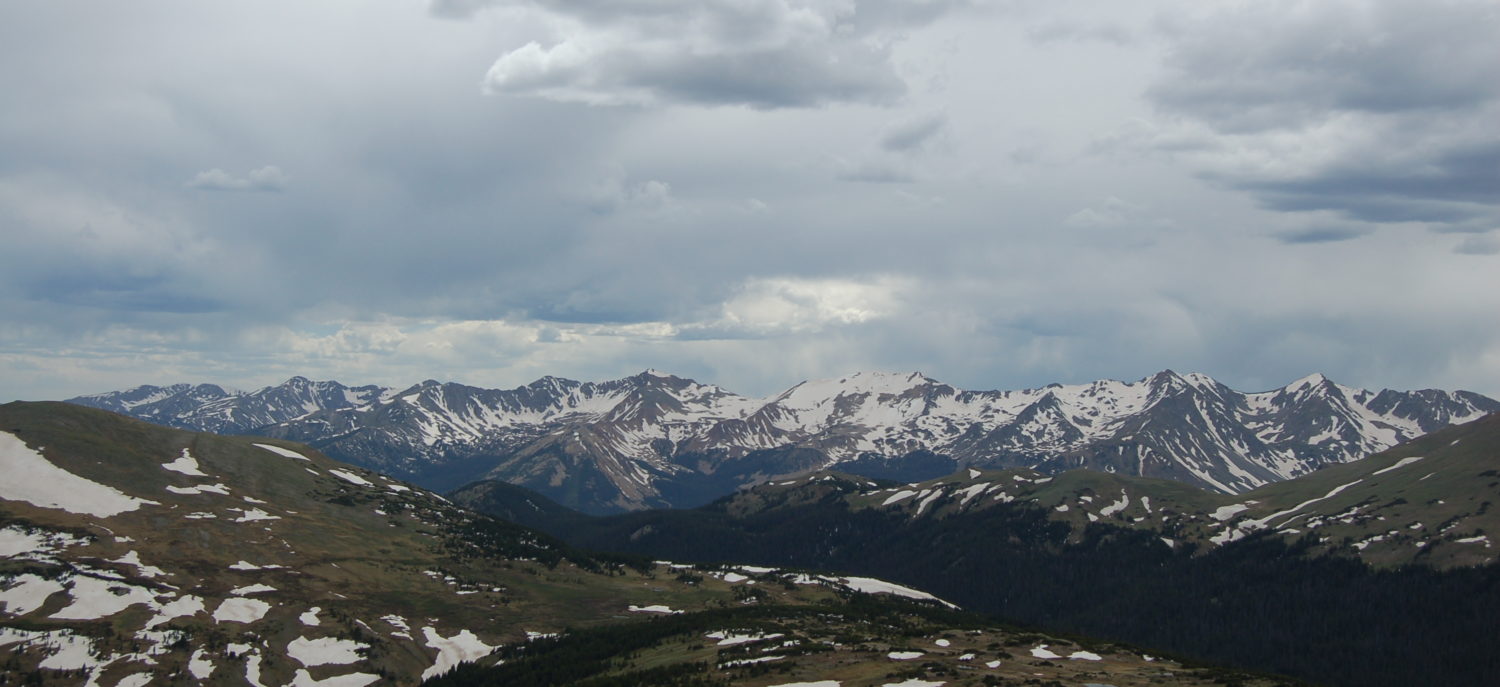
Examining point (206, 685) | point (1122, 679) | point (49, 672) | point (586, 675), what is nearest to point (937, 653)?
point (1122, 679)

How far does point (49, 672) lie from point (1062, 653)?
183241mm

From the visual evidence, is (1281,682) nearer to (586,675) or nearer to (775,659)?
(775,659)

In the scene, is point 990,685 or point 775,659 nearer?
point 990,685

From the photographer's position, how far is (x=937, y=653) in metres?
181

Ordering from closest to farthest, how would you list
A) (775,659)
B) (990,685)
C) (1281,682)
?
(990,685) → (1281,682) → (775,659)

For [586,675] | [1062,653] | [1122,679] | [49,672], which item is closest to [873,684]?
[1122,679]

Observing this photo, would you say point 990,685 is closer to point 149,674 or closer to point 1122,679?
point 1122,679

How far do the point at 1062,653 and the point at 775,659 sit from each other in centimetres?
5054

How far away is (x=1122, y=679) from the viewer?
501 feet

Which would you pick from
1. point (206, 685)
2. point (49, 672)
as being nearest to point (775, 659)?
point (206, 685)

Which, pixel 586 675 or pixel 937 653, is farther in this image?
pixel 586 675

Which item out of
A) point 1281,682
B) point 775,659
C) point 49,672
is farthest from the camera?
point 49,672

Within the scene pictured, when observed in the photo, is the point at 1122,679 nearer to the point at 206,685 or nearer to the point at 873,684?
the point at 873,684

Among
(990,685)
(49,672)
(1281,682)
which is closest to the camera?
(990,685)
